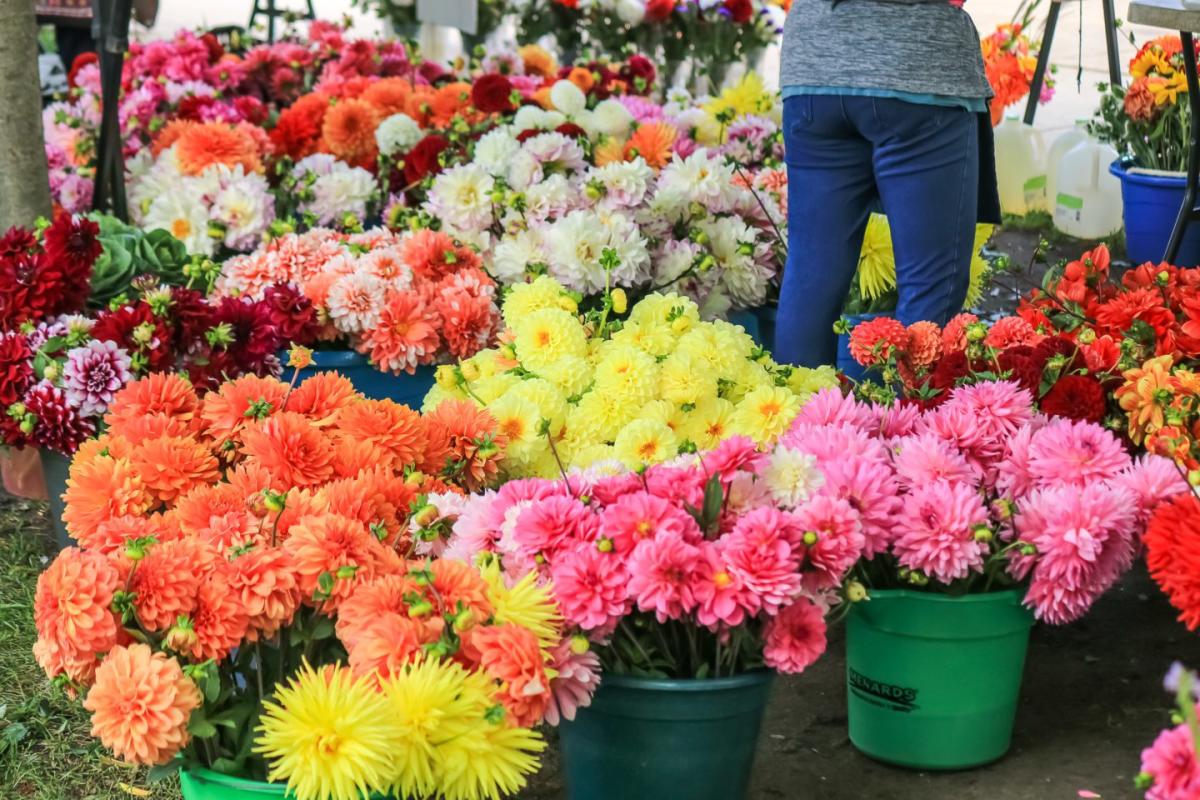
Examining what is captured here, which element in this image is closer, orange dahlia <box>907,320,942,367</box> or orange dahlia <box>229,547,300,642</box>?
orange dahlia <box>229,547,300,642</box>

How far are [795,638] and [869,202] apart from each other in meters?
1.21

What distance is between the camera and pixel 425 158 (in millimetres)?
3238

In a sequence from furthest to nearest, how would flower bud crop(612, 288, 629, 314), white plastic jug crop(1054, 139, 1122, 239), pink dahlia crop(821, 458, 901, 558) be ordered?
1. white plastic jug crop(1054, 139, 1122, 239)
2. flower bud crop(612, 288, 629, 314)
3. pink dahlia crop(821, 458, 901, 558)

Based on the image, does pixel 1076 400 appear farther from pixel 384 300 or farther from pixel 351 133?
pixel 351 133

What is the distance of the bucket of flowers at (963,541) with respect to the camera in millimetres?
1691

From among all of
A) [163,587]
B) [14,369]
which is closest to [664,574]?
[163,587]

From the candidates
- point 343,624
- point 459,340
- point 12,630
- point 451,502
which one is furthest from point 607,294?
point 12,630

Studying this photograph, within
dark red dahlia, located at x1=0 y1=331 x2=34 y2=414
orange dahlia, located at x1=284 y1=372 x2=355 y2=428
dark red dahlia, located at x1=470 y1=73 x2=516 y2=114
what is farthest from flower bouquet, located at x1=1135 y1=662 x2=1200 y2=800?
dark red dahlia, located at x1=470 y1=73 x2=516 y2=114

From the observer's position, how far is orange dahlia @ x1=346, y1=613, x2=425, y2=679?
1435 millimetres

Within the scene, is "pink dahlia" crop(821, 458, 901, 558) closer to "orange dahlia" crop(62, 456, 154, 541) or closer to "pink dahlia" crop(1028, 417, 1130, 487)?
"pink dahlia" crop(1028, 417, 1130, 487)

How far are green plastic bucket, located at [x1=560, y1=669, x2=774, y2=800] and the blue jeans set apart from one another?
41.0 inches

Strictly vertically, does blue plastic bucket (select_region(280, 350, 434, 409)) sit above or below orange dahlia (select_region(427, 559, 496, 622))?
below

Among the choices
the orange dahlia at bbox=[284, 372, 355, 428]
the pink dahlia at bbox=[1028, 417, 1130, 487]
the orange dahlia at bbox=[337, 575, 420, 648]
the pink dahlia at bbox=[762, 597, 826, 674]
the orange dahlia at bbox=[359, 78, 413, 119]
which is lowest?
the pink dahlia at bbox=[762, 597, 826, 674]

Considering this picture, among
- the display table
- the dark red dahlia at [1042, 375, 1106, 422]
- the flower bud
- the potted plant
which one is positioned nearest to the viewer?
the dark red dahlia at [1042, 375, 1106, 422]
